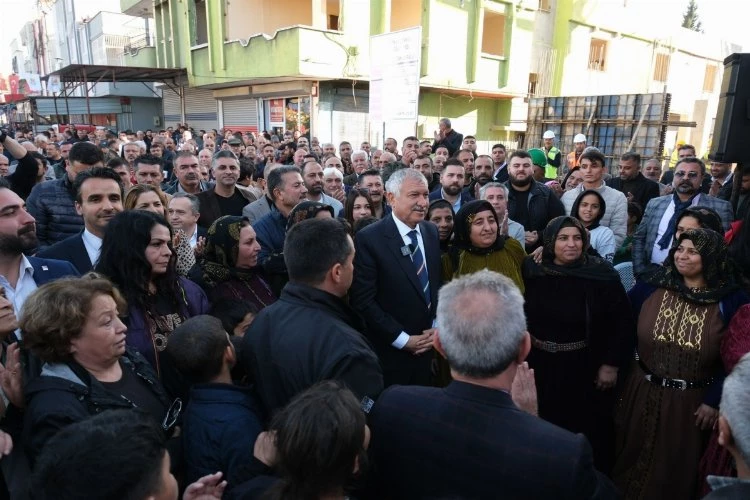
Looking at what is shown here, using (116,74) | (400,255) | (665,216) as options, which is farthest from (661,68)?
(400,255)

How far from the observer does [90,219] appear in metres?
2.90

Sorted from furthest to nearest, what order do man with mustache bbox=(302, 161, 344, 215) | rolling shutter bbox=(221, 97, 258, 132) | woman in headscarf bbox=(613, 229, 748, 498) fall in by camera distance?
rolling shutter bbox=(221, 97, 258, 132) < man with mustache bbox=(302, 161, 344, 215) < woman in headscarf bbox=(613, 229, 748, 498)

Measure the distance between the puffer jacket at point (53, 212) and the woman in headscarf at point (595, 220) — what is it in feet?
13.5

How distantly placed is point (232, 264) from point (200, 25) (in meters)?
18.7

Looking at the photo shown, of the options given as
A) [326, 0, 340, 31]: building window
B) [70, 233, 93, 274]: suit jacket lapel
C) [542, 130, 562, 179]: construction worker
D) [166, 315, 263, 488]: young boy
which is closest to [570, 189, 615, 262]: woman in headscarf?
[166, 315, 263, 488]: young boy

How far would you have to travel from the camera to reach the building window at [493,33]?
1865cm

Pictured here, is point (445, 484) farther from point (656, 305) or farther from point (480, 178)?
point (480, 178)

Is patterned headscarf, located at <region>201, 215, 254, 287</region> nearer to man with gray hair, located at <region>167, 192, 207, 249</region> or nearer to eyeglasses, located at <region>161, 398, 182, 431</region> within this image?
man with gray hair, located at <region>167, 192, 207, 249</region>

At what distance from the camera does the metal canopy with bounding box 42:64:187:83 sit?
638 inches

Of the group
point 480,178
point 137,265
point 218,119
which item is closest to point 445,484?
point 137,265

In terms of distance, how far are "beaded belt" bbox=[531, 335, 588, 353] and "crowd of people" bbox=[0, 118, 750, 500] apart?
1cm

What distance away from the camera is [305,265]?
1905mm

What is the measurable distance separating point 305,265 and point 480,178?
4469mm

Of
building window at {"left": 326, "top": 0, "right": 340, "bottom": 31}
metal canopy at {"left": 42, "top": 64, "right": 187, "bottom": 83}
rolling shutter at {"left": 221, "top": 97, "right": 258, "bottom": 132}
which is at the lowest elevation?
rolling shutter at {"left": 221, "top": 97, "right": 258, "bottom": 132}
